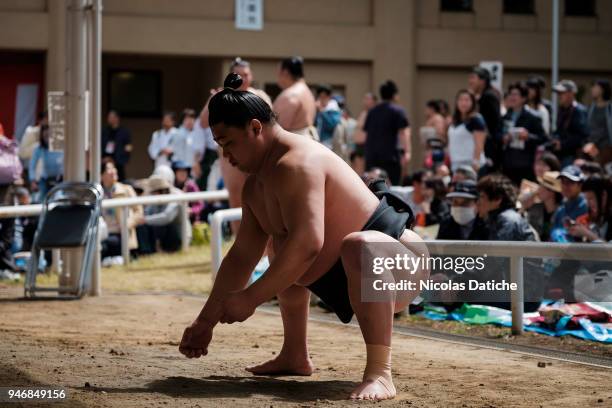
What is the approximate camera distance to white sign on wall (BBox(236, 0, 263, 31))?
2144 centimetres

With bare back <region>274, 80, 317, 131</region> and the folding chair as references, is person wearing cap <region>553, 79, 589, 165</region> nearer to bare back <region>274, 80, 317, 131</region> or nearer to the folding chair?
bare back <region>274, 80, 317, 131</region>

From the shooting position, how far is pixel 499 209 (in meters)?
8.84

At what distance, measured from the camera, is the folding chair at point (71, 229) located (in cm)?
932

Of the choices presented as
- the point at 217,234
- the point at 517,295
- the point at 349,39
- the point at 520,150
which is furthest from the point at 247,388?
the point at 349,39

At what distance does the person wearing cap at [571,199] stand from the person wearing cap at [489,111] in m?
2.30

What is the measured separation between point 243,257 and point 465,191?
4.12m

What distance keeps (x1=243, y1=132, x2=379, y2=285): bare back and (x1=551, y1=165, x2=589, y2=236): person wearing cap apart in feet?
14.0

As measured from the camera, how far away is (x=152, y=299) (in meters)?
9.54

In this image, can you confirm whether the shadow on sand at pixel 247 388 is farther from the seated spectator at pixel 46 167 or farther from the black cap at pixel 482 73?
the seated spectator at pixel 46 167

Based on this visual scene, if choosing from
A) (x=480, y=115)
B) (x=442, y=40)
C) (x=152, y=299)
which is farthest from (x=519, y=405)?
(x=442, y=40)

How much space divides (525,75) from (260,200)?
18.1 meters

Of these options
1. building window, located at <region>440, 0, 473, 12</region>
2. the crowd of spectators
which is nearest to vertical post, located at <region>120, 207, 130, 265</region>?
the crowd of spectators

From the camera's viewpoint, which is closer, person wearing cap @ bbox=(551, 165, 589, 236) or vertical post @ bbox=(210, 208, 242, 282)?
person wearing cap @ bbox=(551, 165, 589, 236)

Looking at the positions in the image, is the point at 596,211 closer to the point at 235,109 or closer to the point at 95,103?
the point at 95,103
